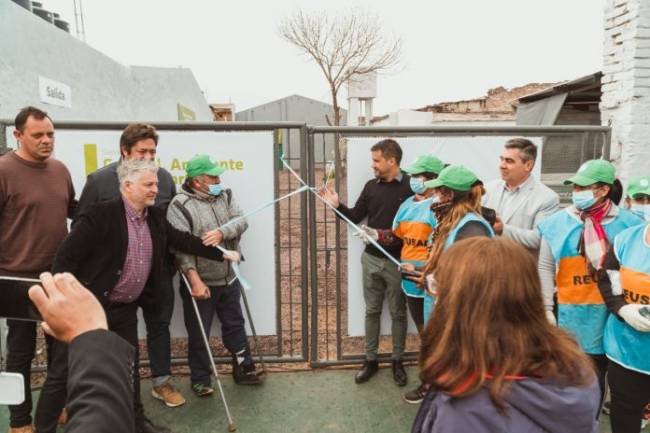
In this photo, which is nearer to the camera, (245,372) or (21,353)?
(21,353)

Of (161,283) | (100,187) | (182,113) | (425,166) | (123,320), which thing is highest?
(182,113)

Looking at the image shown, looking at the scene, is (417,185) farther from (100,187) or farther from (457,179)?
(100,187)

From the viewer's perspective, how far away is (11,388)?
115 cm

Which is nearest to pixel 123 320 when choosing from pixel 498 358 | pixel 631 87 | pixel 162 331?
pixel 162 331

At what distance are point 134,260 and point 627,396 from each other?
3000 mm

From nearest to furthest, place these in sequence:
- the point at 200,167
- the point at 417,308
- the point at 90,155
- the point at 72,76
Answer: the point at 200,167 → the point at 417,308 → the point at 90,155 → the point at 72,76

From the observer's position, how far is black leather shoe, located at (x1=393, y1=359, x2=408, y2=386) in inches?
161

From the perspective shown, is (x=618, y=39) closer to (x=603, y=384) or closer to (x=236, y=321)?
(x=603, y=384)

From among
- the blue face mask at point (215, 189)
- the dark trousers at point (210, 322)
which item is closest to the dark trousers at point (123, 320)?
the dark trousers at point (210, 322)

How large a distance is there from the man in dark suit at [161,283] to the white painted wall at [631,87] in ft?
14.6

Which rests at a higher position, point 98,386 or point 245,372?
point 98,386

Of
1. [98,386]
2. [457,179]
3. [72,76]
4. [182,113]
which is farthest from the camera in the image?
[182,113]

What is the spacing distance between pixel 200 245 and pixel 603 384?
9.59ft

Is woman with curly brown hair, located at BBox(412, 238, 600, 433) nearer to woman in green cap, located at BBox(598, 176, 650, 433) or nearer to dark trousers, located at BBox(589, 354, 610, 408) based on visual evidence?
woman in green cap, located at BBox(598, 176, 650, 433)
